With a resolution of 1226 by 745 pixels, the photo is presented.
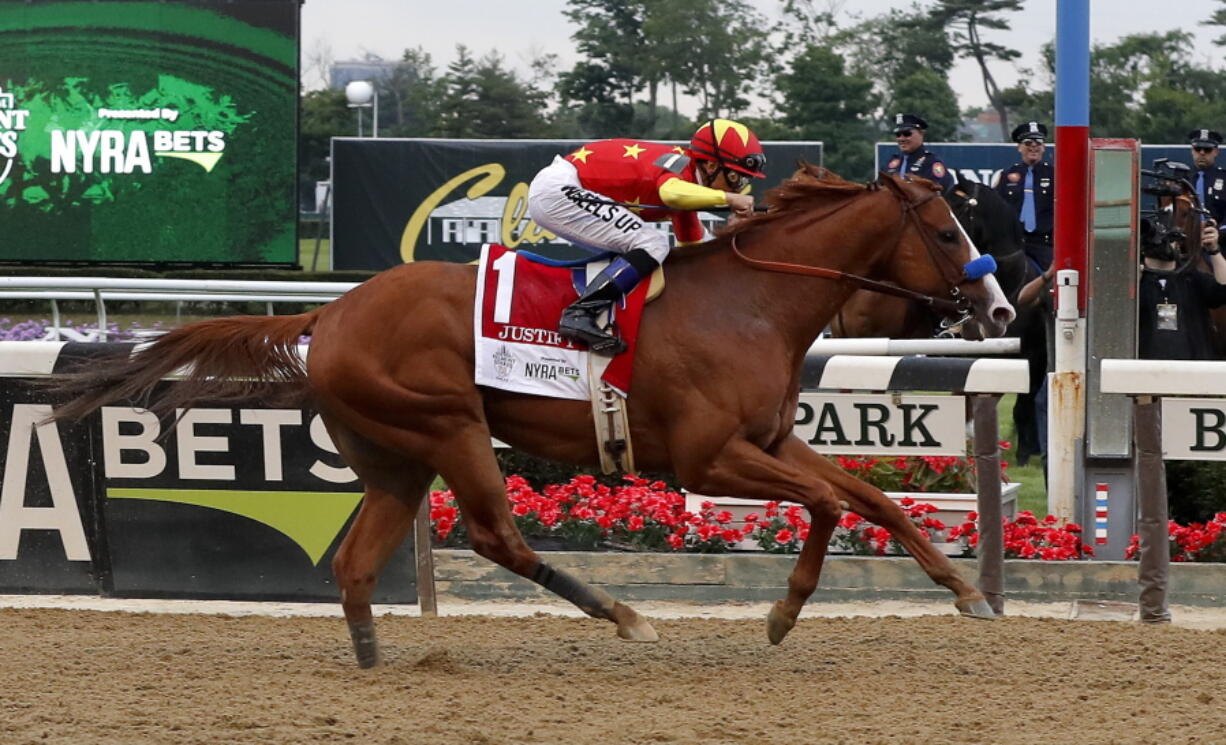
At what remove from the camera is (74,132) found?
16.1 m

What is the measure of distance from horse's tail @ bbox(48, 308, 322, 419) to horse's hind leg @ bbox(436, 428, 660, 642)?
0.72 meters

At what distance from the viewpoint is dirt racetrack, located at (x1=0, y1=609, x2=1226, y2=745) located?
4.57 metres

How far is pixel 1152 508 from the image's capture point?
6465 millimetres

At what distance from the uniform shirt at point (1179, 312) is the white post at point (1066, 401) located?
1536mm

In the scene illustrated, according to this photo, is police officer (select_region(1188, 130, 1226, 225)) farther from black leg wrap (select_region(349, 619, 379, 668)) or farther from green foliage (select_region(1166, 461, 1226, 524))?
black leg wrap (select_region(349, 619, 379, 668))

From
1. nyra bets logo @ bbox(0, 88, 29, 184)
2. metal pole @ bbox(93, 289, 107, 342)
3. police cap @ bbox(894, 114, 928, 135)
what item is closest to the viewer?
metal pole @ bbox(93, 289, 107, 342)

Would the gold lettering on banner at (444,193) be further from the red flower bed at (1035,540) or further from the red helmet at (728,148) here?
the red helmet at (728,148)

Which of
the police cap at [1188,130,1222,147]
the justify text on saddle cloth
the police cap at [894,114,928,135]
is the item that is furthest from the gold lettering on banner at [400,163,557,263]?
the justify text on saddle cloth

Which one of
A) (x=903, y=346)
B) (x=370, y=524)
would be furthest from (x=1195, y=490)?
(x=370, y=524)

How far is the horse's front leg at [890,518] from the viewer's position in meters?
5.55

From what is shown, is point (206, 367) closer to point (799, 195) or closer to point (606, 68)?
point (799, 195)

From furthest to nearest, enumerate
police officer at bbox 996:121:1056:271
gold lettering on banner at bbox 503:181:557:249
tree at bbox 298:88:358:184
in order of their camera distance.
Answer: tree at bbox 298:88:358:184 → gold lettering on banner at bbox 503:181:557:249 → police officer at bbox 996:121:1056:271

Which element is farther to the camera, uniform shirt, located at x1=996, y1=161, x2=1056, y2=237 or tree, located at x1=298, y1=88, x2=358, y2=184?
tree, located at x1=298, y1=88, x2=358, y2=184

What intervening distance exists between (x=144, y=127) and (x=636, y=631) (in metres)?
11.8
